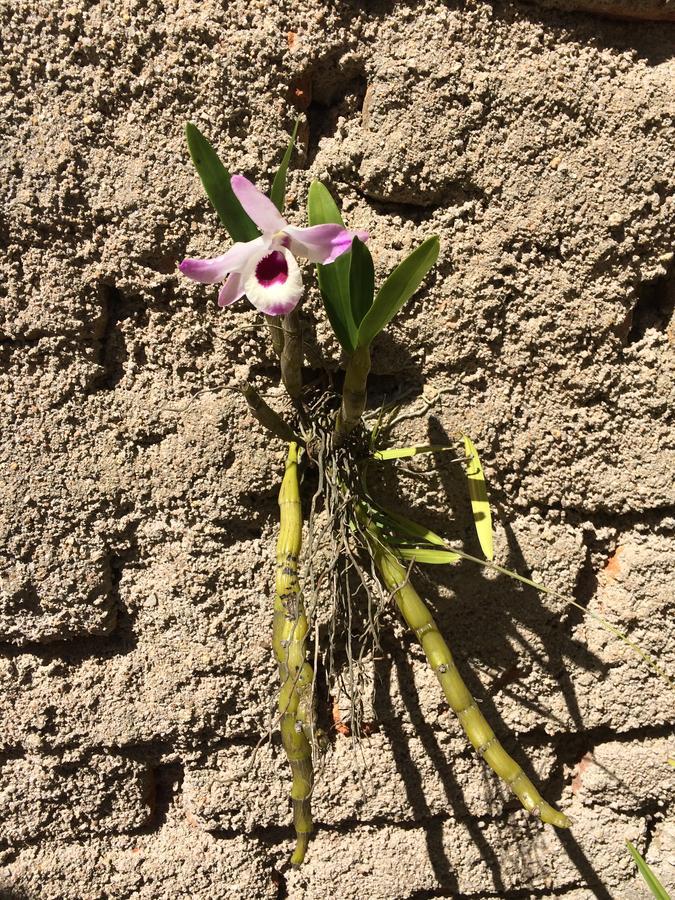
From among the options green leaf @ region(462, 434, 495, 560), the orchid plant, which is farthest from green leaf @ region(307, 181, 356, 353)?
green leaf @ region(462, 434, 495, 560)

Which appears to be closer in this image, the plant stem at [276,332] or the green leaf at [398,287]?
the green leaf at [398,287]

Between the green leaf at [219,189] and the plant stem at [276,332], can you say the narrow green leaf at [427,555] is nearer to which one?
the plant stem at [276,332]

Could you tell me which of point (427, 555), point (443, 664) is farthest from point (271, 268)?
point (443, 664)

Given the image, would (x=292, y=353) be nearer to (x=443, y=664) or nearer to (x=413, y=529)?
(x=413, y=529)

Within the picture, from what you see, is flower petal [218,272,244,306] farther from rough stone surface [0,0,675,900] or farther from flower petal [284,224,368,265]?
rough stone surface [0,0,675,900]

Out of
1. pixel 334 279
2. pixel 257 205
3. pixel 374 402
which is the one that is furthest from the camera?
pixel 374 402

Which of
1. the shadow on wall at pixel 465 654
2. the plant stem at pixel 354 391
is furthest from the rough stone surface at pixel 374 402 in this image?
the plant stem at pixel 354 391
